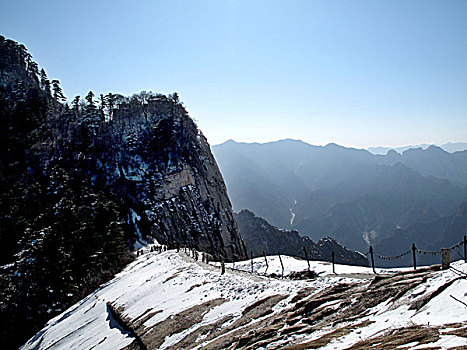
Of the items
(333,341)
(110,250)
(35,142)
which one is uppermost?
(35,142)

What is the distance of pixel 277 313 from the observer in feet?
33.3

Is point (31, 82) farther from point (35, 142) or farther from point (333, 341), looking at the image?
point (333, 341)

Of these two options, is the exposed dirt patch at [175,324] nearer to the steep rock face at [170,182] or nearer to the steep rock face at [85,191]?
the steep rock face at [85,191]

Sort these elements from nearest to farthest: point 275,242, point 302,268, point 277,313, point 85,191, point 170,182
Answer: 1. point 277,313
2. point 302,268
3. point 85,191
4. point 170,182
5. point 275,242

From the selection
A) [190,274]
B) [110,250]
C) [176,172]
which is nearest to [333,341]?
[190,274]

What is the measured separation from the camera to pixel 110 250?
38906 mm

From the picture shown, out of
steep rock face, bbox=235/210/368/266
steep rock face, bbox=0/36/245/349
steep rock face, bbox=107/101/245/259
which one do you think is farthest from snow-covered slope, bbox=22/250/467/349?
steep rock face, bbox=235/210/368/266

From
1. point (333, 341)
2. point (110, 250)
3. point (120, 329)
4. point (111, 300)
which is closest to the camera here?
point (333, 341)

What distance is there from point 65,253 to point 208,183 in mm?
42252

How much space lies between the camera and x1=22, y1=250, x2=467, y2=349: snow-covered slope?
19.5ft

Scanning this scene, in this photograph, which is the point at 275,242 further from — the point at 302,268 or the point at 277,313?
the point at 277,313

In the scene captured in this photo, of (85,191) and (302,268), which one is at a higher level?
(85,191)

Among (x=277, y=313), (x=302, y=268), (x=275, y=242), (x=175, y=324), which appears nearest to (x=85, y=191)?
(x=302, y=268)

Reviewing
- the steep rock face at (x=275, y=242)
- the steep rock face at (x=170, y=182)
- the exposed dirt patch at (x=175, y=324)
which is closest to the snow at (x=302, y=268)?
the exposed dirt patch at (x=175, y=324)
